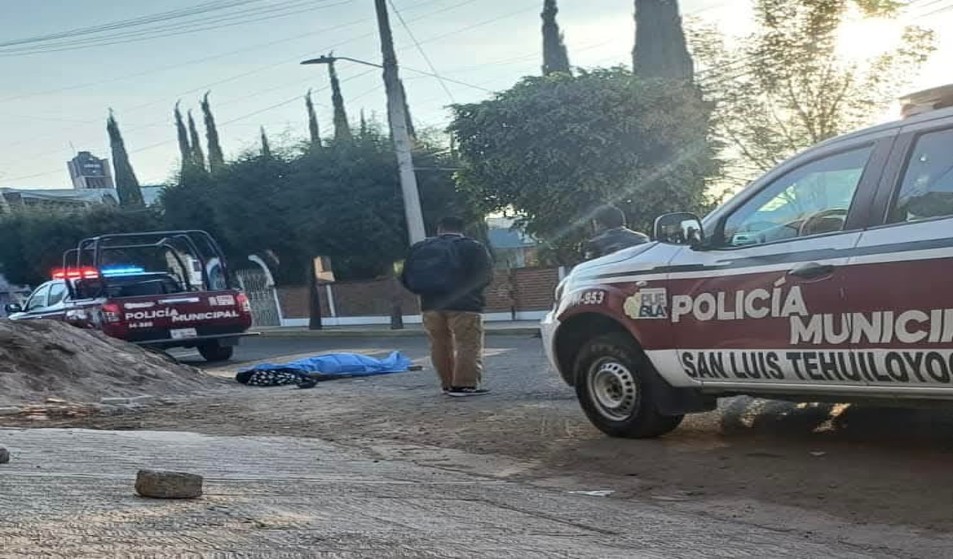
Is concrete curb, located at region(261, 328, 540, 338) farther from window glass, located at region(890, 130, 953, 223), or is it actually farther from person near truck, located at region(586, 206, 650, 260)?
window glass, located at region(890, 130, 953, 223)

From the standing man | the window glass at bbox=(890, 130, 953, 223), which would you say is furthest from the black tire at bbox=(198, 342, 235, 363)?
the window glass at bbox=(890, 130, 953, 223)

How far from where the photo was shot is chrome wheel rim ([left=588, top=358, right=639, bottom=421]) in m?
6.61

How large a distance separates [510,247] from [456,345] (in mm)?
41071

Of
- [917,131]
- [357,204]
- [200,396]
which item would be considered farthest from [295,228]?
[917,131]

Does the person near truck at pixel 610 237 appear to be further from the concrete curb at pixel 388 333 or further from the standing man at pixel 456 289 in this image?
the concrete curb at pixel 388 333

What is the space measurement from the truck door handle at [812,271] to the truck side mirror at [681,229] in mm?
785

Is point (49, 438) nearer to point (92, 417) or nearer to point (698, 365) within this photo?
point (92, 417)

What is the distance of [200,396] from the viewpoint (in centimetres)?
1049

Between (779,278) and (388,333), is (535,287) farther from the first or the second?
(779,278)

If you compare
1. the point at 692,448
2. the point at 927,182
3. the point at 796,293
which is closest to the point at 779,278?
the point at 796,293

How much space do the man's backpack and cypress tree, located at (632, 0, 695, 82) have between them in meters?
26.9

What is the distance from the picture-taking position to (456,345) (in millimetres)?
9469

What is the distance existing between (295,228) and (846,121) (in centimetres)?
1762

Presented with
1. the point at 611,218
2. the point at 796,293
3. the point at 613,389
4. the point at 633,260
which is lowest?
the point at 613,389
